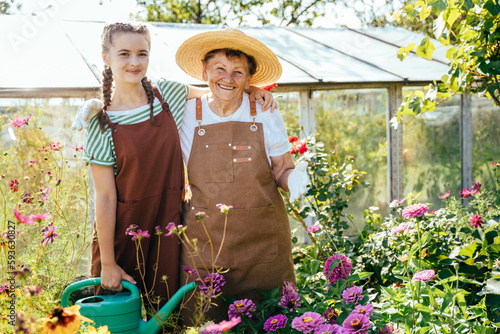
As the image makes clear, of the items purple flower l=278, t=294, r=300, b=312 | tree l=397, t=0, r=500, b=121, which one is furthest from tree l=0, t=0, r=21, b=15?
purple flower l=278, t=294, r=300, b=312

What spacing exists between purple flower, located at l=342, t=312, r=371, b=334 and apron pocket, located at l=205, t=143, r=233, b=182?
74 cm

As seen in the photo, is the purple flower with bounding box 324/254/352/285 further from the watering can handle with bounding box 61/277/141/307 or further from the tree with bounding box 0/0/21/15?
the tree with bounding box 0/0/21/15

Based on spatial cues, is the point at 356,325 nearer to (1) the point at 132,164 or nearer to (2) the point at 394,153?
(1) the point at 132,164

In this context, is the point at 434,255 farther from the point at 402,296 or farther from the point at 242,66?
the point at 242,66

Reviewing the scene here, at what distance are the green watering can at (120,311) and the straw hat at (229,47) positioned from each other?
0.94m

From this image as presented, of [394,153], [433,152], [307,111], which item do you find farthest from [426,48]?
[433,152]

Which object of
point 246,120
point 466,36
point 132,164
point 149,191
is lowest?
point 149,191

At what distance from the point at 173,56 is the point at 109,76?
2.32 m

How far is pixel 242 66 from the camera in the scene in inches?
75.0

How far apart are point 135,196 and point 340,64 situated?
10.1 ft

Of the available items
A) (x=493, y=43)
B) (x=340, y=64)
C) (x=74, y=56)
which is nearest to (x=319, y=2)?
(x=340, y=64)

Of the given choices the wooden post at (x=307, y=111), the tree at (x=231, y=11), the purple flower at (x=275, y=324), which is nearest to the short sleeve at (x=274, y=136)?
the purple flower at (x=275, y=324)

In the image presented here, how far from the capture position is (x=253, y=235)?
1875mm

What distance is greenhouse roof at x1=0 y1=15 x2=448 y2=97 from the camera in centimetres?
331
